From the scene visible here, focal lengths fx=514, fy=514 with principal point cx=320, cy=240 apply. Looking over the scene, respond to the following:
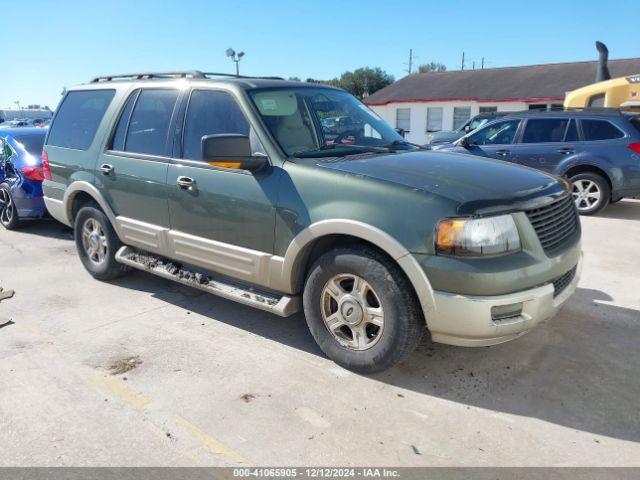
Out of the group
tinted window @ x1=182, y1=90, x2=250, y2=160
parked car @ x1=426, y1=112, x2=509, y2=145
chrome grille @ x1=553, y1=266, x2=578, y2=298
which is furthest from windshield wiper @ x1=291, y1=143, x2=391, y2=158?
parked car @ x1=426, y1=112, x2=509, y2=145

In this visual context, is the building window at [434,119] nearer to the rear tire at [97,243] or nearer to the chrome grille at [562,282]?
the rear tire at [97,243]

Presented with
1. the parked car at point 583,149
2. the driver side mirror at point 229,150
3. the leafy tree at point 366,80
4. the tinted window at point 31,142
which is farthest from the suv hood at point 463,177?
the leafy tree at point 366,80

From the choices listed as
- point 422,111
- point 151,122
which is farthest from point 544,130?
point 422,111

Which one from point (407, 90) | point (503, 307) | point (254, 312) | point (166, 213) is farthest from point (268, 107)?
point (407, 90)

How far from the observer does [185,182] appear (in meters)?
4.11

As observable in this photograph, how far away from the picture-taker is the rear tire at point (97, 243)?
514 centimetres

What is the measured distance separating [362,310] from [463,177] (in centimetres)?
108

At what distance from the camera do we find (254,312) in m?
4.61

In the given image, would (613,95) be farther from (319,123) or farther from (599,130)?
(319,123)

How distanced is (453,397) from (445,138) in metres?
10.7

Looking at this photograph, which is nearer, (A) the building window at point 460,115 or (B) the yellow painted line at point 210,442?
(B) the yellow painted line at point 210,442

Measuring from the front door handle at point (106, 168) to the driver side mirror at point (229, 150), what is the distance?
1.77m

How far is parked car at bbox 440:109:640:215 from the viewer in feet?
28.0

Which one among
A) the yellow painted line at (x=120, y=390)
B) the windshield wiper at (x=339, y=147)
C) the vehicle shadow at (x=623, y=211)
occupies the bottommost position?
the yellow painted line at (x=120, y=390)
